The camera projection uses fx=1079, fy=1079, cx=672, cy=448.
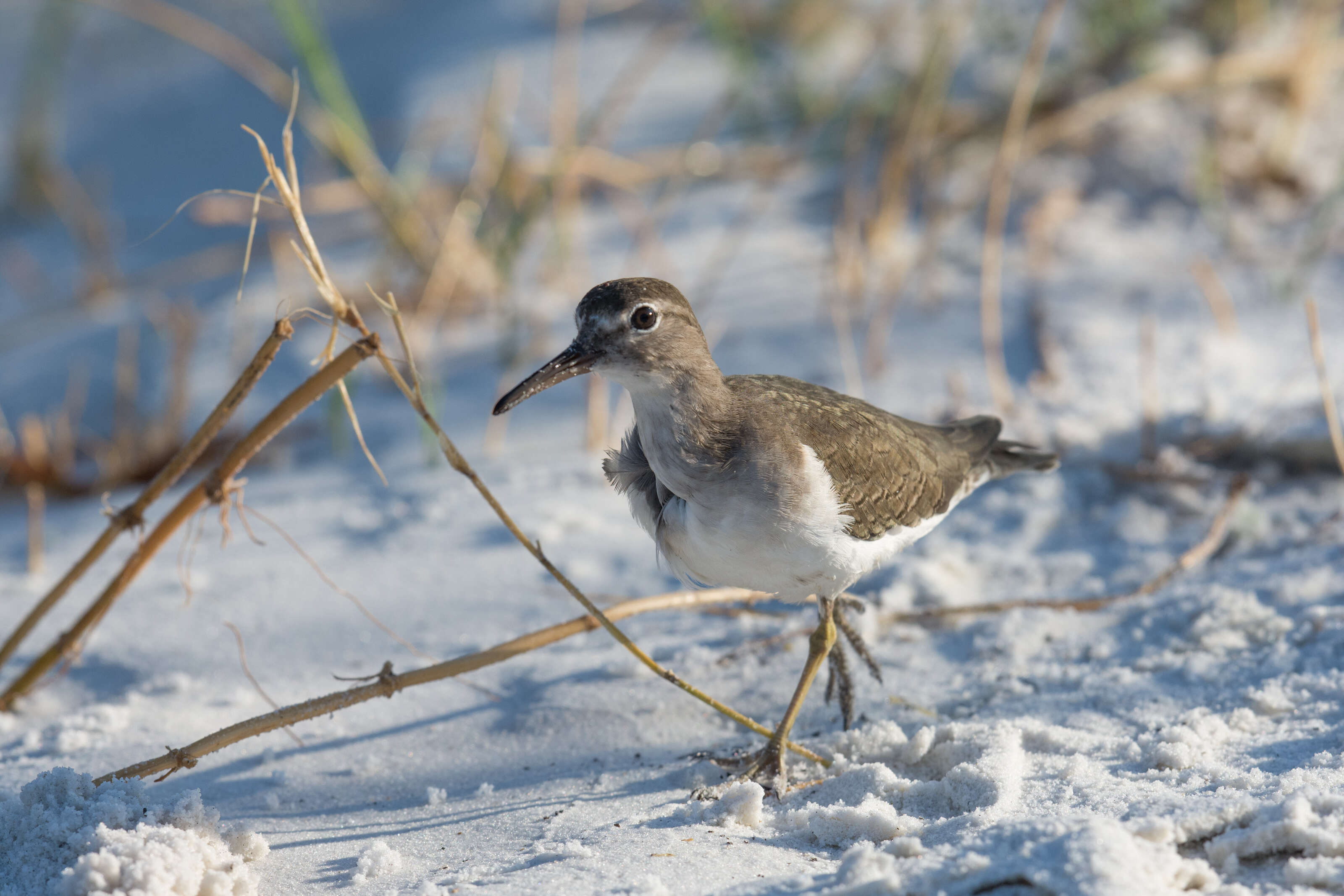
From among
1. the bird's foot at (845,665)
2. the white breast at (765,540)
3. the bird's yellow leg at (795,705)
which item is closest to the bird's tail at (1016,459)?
the bird's foot at (845,665)

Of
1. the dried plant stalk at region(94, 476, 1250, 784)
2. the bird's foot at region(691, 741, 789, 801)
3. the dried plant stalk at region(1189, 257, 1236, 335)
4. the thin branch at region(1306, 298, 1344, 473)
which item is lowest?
the bird's foot at region(691, 741, 789, 801)

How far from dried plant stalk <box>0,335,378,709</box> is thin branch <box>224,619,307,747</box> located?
29 cm

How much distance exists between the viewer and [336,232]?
6176mm

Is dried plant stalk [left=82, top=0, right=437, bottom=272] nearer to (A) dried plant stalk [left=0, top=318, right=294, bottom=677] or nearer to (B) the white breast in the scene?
(A) dried plant stalk [left=0, top=318, right=294, bottom=677]

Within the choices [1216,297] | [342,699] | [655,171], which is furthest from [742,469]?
[655,171]

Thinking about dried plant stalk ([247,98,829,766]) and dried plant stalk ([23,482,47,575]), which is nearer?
dried plant stalk ([247,98,829,766])

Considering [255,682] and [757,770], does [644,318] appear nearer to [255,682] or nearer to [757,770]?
[757,770]

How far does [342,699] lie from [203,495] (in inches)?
24.7

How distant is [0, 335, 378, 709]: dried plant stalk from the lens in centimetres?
250

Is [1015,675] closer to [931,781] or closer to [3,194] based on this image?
[931,781]

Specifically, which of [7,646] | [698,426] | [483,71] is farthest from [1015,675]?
[483,71]

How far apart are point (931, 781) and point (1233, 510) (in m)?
1.90

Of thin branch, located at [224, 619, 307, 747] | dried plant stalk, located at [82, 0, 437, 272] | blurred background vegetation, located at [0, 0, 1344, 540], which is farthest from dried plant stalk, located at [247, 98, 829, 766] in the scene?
dried plant stalk, located at [82, 0, 437, 272]

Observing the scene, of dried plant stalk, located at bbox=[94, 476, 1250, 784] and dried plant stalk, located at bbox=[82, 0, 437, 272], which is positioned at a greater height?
dried plant stalk, located at bbox=[82, 0, 437, 272]
